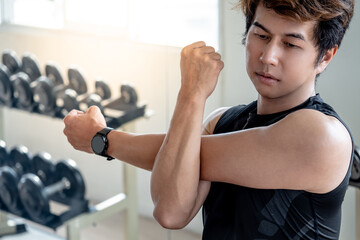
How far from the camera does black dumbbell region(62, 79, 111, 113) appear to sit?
7.85 ft

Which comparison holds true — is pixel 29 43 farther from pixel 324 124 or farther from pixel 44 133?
pixel 324 124

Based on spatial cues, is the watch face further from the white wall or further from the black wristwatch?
the white wall

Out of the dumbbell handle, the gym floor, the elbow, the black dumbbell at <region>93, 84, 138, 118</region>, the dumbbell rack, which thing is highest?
the elbow

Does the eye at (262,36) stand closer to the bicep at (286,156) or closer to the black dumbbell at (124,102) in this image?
the bicep at (286,156)

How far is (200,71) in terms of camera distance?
0.95m

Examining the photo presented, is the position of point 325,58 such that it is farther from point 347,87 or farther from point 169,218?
point 347,87

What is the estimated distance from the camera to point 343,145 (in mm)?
870

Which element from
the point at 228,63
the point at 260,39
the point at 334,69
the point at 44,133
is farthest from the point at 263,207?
the point at 44,133

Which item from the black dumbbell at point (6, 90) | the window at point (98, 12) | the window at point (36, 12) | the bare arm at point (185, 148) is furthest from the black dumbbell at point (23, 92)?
the bare arm at point (185, 148)

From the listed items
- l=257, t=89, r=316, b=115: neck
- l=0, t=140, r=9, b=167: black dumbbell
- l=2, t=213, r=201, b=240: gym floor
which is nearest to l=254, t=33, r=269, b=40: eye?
l=257, t=89, r=316, b=115: neck

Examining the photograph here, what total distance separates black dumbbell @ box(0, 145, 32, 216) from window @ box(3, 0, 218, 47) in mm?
824

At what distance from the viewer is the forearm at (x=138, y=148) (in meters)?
0.98

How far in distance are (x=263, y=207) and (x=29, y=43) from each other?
2.83 m

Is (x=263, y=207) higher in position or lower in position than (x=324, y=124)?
lower
